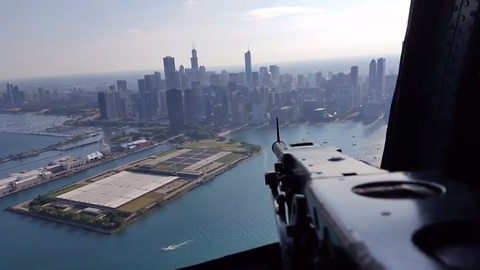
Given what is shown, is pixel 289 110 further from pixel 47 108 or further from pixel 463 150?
pixel 47 108

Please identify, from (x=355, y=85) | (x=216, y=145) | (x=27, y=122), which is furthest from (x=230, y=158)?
(x=27, y=122)

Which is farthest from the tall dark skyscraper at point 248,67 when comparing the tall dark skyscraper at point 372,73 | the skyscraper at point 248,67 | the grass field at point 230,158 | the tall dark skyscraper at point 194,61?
the grass field at point 230,158

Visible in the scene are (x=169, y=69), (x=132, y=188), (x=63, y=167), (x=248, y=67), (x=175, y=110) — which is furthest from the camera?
(x=169, y=69)

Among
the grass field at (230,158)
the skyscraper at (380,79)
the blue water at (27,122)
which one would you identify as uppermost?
the skyscraper at (380,79)

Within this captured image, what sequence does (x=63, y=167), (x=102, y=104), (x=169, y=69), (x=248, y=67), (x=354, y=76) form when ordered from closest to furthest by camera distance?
1. (x=63, y=167)
2. (x=354, y=76)
3. (x=102, y=104)
4. (x=248, y=67)
5. (x=169, y=69)

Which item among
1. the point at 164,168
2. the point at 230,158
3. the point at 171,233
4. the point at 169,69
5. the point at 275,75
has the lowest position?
the point at 171,233

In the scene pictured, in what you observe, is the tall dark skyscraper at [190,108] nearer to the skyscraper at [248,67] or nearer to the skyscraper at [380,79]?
the skyscraper at [248,67]

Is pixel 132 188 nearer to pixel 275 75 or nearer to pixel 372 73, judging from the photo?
pixel 372 73
